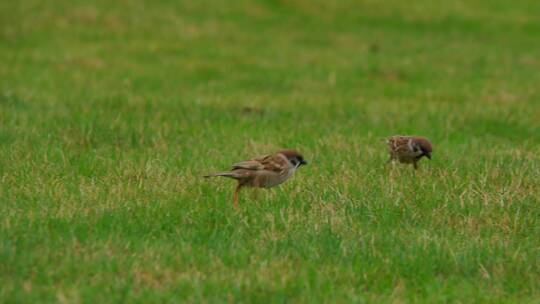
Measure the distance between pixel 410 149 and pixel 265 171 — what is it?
84.6 inches

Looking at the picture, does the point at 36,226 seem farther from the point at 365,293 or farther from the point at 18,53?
the point at 18,53

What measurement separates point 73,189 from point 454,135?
598cm

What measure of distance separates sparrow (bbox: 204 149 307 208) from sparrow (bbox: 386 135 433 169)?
188 cm

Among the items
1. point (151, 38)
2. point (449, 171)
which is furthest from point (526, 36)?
point (449, 171)

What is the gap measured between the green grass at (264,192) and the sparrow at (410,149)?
14 cm

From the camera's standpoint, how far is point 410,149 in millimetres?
9969

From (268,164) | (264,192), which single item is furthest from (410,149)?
(268,164)

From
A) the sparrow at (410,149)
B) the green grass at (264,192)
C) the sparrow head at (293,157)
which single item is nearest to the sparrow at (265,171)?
the sparrow head at (293,157)

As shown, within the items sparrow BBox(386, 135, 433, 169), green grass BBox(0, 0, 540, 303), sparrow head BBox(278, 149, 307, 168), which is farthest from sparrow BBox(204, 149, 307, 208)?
sparrow BBox(386, 135, 433, 169)

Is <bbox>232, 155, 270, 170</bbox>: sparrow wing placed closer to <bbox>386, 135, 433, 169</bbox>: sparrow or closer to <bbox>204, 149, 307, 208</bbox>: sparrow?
<bbox>204, 149, 307, 208</bbox>: sparrow

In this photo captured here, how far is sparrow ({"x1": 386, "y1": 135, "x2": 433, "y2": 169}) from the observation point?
9961mm

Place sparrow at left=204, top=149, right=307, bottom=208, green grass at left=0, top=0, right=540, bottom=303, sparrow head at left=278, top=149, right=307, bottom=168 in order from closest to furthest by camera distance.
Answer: green grass at left=0, top=0, right=540, bottom=303, sparrow at left=204, top=149, right=307, bottom=208, sparrow head at left=278, top=149, right=307, bottom=168

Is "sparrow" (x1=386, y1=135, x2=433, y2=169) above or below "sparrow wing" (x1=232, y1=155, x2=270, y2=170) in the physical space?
below

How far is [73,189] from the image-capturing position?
28.1 feet
